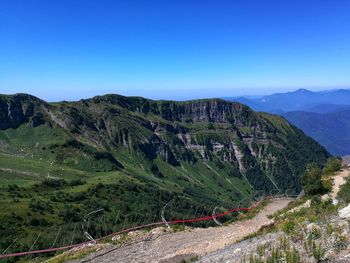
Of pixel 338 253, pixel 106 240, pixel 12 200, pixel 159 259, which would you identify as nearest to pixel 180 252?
pixel 159 259

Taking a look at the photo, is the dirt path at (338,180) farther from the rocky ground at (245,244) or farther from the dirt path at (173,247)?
the dirt path at (173,247)

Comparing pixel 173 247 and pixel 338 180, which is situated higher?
pixel 338 180

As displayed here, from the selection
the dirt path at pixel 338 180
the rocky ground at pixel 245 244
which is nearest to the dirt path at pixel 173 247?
the rocky ground at pixel 245 244

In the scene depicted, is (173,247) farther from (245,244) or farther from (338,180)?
(338,180)

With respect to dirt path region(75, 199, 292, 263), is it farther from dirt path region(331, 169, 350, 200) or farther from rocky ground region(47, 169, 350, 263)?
dirt path region(331, 169, 350, 200)

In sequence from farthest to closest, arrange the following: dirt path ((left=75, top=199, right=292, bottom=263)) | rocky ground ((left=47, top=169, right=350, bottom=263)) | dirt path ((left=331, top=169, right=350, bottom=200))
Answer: dirt path ((left=331, top=169, right=350, bottom=200)), dirt path ((left=75, top=199, right=292, bottom=263)), rocky ground ((left=47, top=169, right=350, bottom=263))

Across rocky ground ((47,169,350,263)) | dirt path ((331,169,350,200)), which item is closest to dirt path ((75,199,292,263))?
rocky ground ((47,169,350,263))

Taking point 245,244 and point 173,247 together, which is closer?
point 245,244

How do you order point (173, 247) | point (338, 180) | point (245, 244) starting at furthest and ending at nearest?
1. point (338, 180)
2. point (173, 247)
3. point (245, 244)

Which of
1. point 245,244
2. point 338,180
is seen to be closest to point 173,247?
point 245,244
